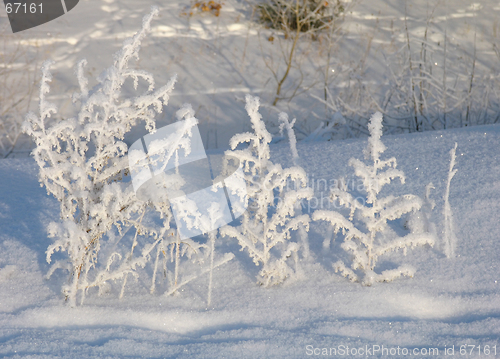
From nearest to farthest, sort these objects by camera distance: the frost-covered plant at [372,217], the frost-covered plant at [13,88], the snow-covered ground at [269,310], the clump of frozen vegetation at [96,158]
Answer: the snow-covered ground at [269,310] → the clump of frozen vegetation at [96,158] → the frost-covered plant at [372,217] → the frost-covered plant at [13,88]

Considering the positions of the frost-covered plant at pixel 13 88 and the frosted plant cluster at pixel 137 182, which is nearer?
the frosted plant cluster at pixel 137 182

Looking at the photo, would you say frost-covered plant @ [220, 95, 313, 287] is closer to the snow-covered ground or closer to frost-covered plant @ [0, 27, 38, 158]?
the snow-covered ground

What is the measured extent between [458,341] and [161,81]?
550cm

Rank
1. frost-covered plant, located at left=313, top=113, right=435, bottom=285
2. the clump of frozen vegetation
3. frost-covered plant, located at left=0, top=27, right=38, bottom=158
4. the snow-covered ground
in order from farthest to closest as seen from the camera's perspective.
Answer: frost-covered plant, located at left=0, top=27, right=38, bottom=158 → frost-covered plant, located at left=313, top=113, right=435, bottom=285 → the clump of frozen vegetation → the snow-covered ground

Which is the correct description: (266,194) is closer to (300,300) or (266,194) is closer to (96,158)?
(300,300)

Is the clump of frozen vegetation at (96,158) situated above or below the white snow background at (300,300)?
above

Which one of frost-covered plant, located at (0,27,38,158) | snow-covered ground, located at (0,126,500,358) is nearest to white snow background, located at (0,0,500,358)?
snow-covered ground, located at (0,126,500,358)

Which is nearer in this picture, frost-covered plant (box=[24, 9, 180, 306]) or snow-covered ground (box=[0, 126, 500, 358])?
snow-covered ground (box=[0, 126, 500, 358])

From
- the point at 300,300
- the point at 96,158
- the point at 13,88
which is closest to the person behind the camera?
the point at 96,158

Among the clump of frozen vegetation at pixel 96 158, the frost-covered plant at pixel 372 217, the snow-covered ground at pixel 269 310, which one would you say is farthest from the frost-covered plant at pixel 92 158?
the frost-covered plant at pixel 372 217

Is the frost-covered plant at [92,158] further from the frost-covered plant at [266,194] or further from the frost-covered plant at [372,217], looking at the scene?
the frost-covered plant at [372,217]

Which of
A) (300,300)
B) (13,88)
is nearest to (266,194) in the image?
(300,300)

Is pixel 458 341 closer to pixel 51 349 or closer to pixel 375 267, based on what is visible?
pixel 375 267

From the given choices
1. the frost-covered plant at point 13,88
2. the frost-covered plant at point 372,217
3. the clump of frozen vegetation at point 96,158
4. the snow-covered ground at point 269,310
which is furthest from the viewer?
the frost-covered plant at point 13,88
